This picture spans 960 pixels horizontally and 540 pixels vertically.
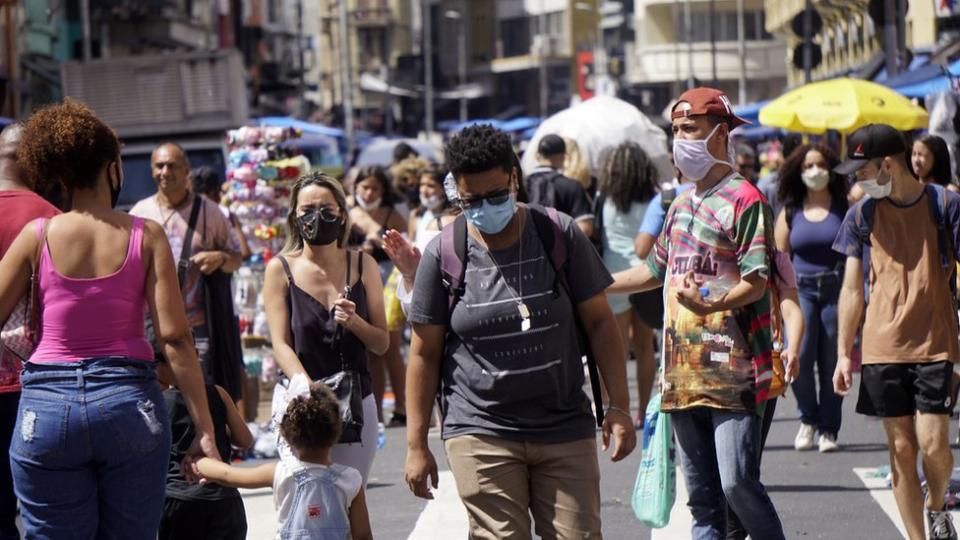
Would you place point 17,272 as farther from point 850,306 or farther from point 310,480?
point 850,306

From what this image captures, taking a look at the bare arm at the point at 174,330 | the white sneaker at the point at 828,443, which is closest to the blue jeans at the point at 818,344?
the white sneaker at the point at 828,443

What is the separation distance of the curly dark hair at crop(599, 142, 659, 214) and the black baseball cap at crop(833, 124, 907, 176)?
503cm

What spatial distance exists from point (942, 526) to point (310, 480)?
3.04 m

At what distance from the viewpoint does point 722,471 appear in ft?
22.2

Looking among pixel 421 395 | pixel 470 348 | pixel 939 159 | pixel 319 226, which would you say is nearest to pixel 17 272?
pixel 421 395

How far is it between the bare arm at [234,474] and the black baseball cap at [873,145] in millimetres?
3128

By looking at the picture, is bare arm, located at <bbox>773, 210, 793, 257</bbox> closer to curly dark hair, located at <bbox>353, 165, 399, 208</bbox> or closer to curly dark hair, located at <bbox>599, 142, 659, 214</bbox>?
curly dark hair, located at <bbox>599, 142, 659, 214</bbox>

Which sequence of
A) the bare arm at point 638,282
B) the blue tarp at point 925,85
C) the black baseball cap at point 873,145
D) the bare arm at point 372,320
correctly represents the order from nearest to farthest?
the bare arm at point 638,282
the bare arm at point 372,320
the black baseball cap at point 873,145
the blue tarp at point 925,85

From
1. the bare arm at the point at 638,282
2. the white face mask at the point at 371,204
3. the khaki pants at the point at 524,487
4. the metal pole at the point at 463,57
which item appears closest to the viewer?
the khaki pants at the point at 524,487

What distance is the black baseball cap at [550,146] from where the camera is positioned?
1395 centimetres

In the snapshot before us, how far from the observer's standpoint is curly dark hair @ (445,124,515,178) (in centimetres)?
618

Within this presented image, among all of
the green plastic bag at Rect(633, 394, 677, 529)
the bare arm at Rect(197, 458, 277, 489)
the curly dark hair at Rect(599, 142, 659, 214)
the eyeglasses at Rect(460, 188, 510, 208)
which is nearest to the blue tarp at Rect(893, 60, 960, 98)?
the curly dark hair at Rect(599, 142, 659, 214)

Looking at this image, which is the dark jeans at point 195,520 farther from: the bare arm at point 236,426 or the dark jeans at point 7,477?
the dark jeans at point 7,477

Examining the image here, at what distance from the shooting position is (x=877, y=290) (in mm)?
Result: 8289
